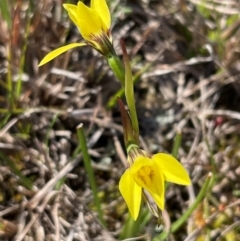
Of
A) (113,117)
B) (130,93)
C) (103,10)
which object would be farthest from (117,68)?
(113,117)

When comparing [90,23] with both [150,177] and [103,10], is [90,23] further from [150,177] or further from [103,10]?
[150,177]

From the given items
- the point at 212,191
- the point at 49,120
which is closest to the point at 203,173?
the point at 212,191

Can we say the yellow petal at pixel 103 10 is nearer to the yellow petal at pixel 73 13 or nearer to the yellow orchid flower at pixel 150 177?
the yellow petal at pixel 73 13

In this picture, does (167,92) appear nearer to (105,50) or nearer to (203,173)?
(203,173)

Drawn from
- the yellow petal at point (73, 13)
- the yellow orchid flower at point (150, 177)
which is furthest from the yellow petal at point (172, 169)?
the yellow petal at point (73, 13)

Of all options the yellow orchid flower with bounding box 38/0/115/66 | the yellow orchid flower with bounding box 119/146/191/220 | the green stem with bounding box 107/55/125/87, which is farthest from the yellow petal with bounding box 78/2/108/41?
the yellow orchid flower with bounding box 119/146/191/220

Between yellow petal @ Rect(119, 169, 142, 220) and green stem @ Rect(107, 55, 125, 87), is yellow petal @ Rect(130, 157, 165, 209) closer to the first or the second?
yellow petal @ Rect(119, 169, 142, 220)
